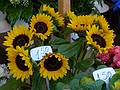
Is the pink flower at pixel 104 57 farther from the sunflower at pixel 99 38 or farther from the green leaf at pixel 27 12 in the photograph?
the green leaf at pixel 27 12

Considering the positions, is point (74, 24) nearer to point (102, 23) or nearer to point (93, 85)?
point (102, 23)

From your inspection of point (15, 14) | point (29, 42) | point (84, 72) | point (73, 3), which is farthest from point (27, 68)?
point (73, 3)

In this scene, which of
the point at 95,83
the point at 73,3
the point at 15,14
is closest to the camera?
the point at 95,83

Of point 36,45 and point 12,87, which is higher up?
point 36,45

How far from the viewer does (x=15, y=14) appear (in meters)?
1.48

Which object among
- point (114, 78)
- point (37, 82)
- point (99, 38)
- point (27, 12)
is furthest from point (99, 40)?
point (27, 12)

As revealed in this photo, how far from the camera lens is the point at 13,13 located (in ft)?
4.88

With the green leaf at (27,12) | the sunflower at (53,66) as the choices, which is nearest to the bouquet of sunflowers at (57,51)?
the sunflower at (53,66)

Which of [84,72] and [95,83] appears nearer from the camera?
[95,83]

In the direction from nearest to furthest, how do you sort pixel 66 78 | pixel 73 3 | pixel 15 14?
pixel 66 78
pixel 15 14
pixel 73 3

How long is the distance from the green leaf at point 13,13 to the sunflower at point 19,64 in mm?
522

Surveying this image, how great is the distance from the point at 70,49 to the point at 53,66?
0.12 m

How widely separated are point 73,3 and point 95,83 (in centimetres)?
82

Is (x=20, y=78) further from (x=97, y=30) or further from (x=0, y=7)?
(x=0, y=7)
